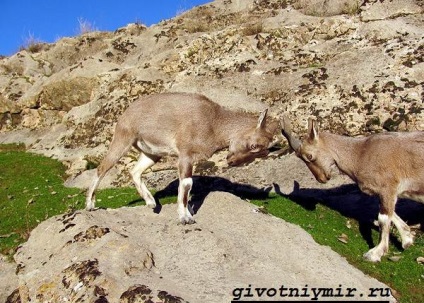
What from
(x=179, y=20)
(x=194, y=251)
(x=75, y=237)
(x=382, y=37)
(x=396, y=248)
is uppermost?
(x=179, y=20)

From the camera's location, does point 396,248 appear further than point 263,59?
No

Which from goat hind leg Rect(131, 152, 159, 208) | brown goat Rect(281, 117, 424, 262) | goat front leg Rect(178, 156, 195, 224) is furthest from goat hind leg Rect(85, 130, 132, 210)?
brown goat Rect(281, 117, 424, 262)

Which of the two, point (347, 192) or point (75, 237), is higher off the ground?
point (75, 237)

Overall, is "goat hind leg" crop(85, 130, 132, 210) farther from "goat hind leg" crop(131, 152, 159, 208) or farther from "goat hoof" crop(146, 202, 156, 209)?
"goat hoof" crop(146, 202, 156, 209)

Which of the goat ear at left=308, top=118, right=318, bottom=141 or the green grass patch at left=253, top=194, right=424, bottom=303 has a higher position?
the goat ear at left=308, top=118, right=318, bottom=141

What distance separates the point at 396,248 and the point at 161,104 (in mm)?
8413

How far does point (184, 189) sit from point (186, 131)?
6.18 feet

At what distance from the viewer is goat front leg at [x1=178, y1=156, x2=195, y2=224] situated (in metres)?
14.4

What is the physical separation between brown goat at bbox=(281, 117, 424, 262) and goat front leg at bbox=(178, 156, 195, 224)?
393 cm

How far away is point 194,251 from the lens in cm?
1224

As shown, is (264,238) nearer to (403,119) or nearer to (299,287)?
(299,287)

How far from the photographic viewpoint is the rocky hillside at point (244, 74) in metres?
23.6

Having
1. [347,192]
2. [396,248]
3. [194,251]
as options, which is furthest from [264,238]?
[347,192]

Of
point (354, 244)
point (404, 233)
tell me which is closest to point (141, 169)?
point (354, 244)
